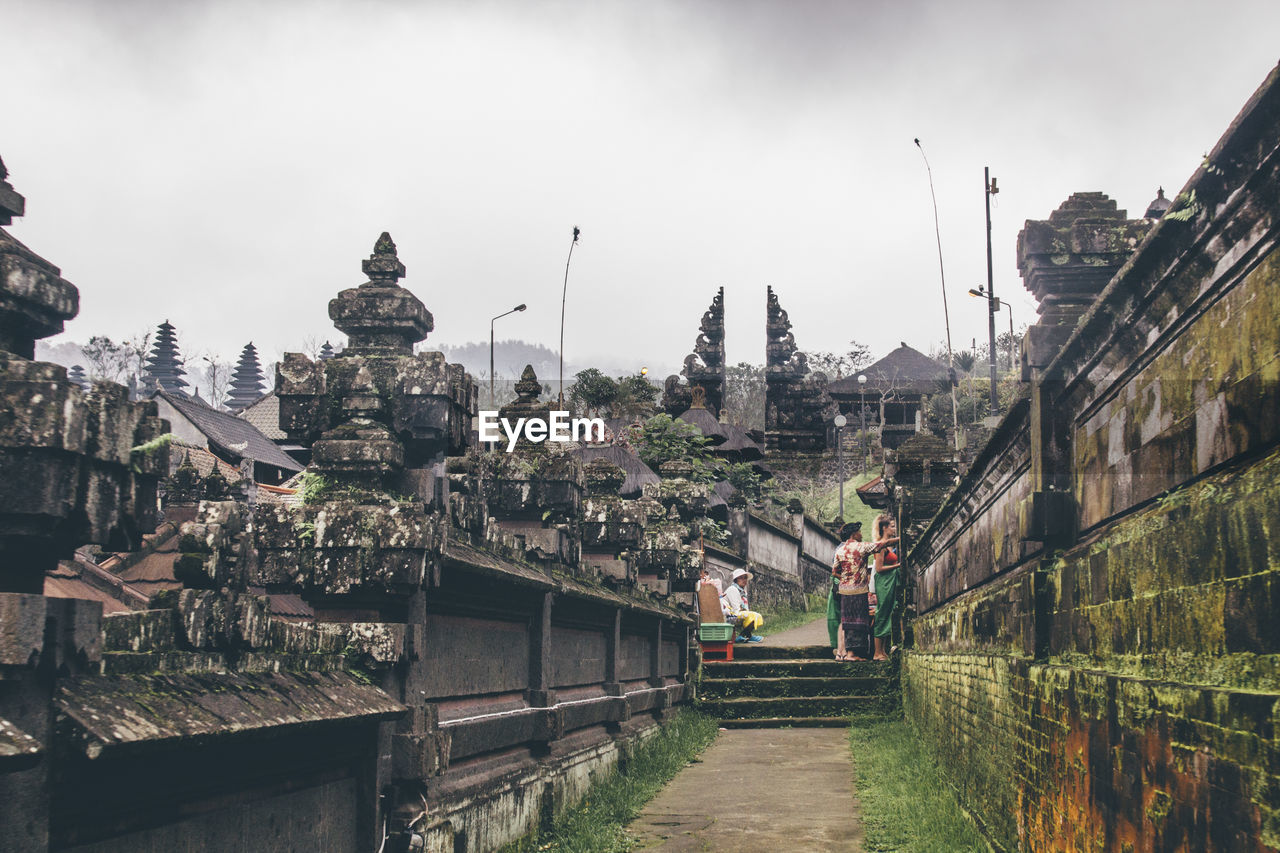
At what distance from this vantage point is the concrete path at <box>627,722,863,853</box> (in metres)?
8.83

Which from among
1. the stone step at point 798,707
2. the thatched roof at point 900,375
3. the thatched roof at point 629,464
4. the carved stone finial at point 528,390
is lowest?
the stone step at point 798,707

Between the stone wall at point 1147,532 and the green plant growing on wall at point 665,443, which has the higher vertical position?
the green plant growing on wall at point 665,443

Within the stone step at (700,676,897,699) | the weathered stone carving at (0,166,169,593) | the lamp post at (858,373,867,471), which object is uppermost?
the lamp post at (858,373,867,471)

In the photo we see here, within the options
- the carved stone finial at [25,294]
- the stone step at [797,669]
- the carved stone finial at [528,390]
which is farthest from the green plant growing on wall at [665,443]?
the carved stone finial at [25,294]

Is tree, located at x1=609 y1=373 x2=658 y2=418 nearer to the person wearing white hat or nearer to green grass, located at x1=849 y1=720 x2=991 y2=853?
the person wearing white hat

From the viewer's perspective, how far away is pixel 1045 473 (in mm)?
6105

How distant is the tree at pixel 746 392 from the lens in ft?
290

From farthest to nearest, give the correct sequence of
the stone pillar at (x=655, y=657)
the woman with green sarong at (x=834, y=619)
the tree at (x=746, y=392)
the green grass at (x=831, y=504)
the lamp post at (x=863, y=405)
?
the tree at (x=746, y=392) < the lamp post at (x=863, y=405) < the green grass at (x=831, y=504) < the woman with green sarong at (x=834, y=619) < the stone pillar at (x=655, y=657)

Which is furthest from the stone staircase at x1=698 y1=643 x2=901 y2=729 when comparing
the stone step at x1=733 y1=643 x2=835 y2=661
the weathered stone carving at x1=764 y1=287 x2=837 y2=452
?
the weathered stone carving at x1=764 y1=287 x2=837 y2=452

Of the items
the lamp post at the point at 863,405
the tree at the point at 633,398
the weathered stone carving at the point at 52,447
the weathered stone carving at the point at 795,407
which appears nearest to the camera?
the weathered stone carving at the point at 52,447

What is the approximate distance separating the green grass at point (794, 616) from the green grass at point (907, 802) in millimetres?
12506

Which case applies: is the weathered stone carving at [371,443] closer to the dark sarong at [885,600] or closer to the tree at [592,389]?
the dark sarong at [885,600]

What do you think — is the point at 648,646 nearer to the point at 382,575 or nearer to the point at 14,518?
the point at 382,575

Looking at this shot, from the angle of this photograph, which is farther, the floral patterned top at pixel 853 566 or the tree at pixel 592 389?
the tree at pixel 592 389
